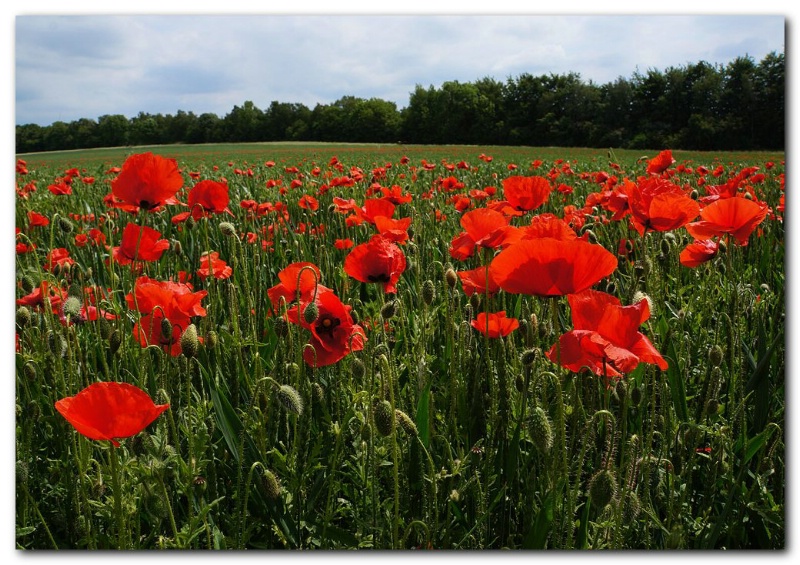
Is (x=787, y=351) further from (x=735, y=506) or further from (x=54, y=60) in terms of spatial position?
(x=54, y=60)

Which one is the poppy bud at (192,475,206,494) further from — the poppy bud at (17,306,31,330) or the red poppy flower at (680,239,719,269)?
the red poppy flower at (680,239,719,269)

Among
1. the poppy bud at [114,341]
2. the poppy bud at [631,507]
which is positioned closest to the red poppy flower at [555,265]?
the poppy bud at [631,507]

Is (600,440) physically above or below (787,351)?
below

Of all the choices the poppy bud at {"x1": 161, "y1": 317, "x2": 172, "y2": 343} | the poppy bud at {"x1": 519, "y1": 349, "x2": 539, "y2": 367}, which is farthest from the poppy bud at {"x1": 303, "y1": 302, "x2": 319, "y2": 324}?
the poppy bud at {"x1": 519, "y1": 349, "x2": 539, "y2": 367}

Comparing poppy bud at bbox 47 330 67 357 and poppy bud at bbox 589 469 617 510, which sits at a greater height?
poppy bud at bbox 47 330 67 357

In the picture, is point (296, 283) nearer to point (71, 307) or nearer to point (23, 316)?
point (71, 307)

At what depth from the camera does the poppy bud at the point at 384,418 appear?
1.24 metres

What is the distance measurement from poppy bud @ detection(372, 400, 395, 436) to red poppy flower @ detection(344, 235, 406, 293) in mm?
507

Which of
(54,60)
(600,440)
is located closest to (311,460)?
(600,440)

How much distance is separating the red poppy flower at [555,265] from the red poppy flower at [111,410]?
2.23 ft

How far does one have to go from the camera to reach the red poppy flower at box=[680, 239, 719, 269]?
2162 mm

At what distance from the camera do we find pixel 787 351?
6.27ft

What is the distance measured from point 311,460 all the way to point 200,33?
5.06 ft

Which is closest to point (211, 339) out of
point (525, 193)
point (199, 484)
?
point (199, 484)
